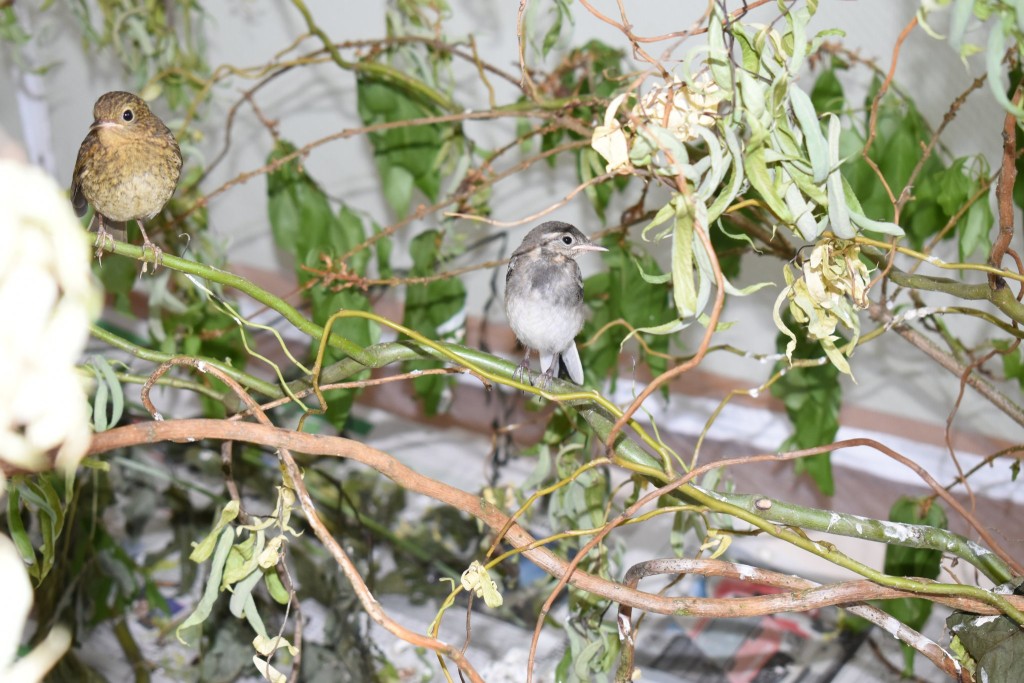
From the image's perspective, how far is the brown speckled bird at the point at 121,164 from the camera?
715mm

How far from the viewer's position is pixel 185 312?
1181mm

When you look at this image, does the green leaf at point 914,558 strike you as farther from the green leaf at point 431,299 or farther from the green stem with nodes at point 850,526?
the green leaf at point 431,299

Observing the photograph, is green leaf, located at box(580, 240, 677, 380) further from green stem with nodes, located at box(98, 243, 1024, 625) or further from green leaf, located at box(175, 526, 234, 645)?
green leaf, located at box(175, 526, 234, 645)

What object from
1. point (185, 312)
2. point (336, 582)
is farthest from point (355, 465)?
point (185, 312)

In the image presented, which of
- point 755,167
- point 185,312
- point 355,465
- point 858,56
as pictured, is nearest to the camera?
point 755,167

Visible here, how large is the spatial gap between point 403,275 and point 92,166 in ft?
1.94

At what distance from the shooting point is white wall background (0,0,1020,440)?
1.05 metres

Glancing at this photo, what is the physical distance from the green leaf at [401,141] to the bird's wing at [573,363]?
391 mm

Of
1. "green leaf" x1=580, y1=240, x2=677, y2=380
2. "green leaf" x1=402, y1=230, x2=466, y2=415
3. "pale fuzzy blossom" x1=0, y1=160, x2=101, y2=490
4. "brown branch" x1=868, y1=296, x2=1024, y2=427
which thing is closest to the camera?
"pale fuzzy blossom" x1=0, y1=160, x2=101, y2=490

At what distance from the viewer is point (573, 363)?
2.92 feet

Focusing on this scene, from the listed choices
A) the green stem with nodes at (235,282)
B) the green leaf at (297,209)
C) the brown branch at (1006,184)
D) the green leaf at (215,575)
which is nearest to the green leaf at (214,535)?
the green leaf at (215,575)

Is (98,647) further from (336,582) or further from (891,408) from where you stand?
(891,408)

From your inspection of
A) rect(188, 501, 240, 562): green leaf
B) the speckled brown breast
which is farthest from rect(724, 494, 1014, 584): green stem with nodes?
the speckled brown breast

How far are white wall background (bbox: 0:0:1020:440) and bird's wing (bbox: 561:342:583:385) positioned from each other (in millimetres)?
289
